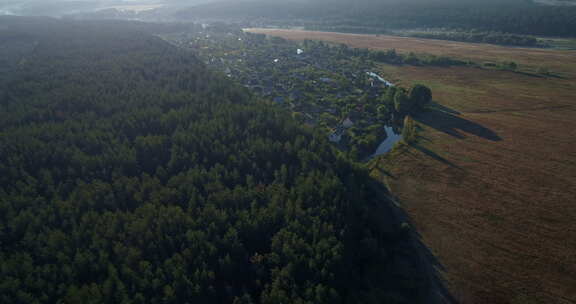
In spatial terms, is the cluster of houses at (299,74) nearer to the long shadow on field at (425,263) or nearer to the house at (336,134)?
the house at (336,134)

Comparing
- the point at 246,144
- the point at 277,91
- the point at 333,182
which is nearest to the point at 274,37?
the point at 277,91

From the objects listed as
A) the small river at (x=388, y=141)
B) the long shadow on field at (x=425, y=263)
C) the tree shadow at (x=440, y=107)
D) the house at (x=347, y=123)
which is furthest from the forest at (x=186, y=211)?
the tree shadow at (x=440, y=107)

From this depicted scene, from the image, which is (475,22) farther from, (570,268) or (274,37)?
(570,268)

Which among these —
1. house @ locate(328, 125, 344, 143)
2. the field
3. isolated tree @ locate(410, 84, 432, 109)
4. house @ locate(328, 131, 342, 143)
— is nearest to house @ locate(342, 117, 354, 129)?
house @ locate(328, 125, 344, 143)

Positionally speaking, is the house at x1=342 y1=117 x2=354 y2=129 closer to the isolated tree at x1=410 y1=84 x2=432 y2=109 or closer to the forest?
the isolated tree at x1=410 y1=84 x2=432 y2=109

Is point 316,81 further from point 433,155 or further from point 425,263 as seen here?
point 425,263
